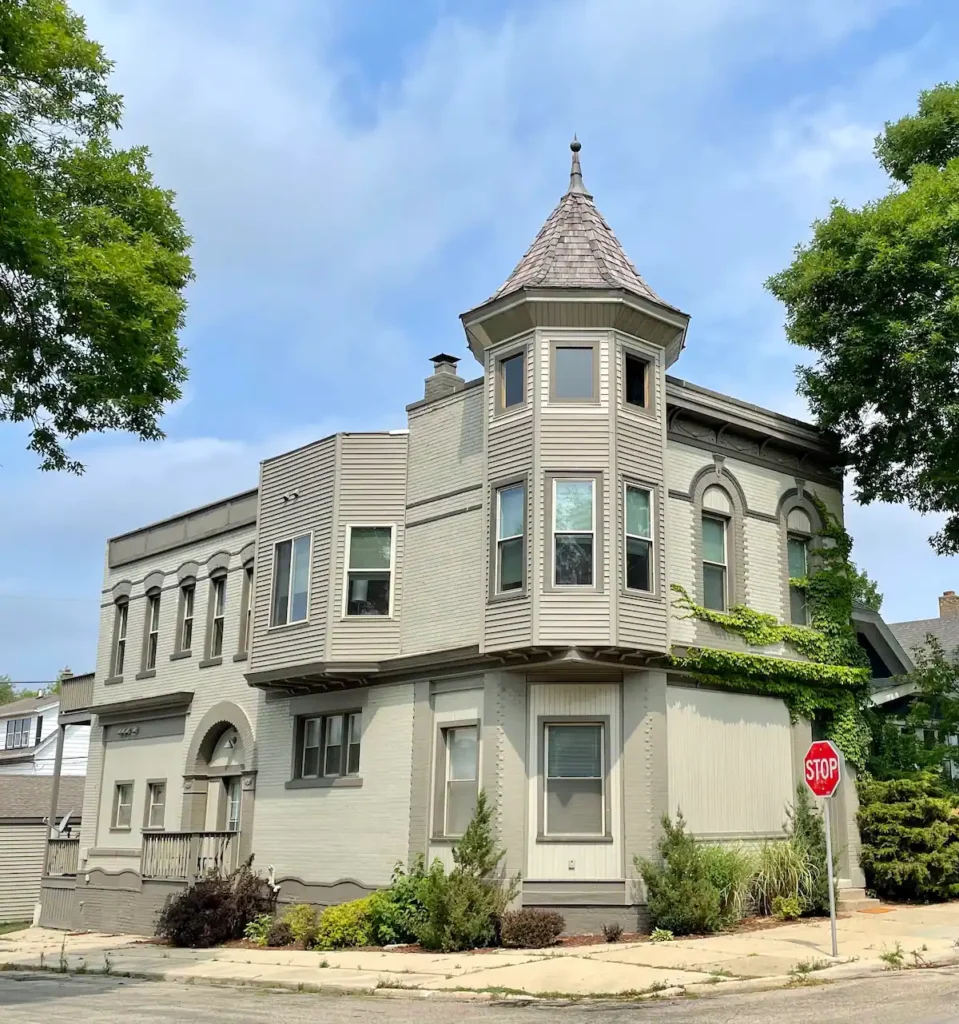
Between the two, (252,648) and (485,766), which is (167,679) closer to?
(252,648)

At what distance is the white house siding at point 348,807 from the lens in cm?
2147

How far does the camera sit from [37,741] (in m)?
56.1

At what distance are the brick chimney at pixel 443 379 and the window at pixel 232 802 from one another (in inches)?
377

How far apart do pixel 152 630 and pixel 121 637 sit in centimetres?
161

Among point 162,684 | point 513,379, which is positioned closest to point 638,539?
point 513,379

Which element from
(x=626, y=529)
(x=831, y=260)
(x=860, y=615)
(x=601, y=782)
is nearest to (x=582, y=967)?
(x=601, y=782)

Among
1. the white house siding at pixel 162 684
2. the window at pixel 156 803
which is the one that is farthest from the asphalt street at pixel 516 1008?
the window at pixel 156 803

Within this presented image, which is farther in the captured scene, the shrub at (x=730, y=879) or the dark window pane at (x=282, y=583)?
the dark window pane at (x=282, y=583)

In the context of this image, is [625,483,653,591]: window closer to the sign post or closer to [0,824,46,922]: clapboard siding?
the sign post

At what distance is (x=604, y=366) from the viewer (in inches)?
803

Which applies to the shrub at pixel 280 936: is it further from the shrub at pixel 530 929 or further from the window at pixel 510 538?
the window at pixel 510 538

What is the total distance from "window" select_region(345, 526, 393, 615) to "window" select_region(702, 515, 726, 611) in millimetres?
5892

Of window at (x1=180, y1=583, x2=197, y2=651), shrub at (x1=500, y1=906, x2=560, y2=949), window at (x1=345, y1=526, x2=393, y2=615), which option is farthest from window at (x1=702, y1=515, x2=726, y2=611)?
window at (x1=180, y1=583, x2=197, y2=651)

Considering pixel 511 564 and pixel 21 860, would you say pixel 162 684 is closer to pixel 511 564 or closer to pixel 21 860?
pixel 21 860
